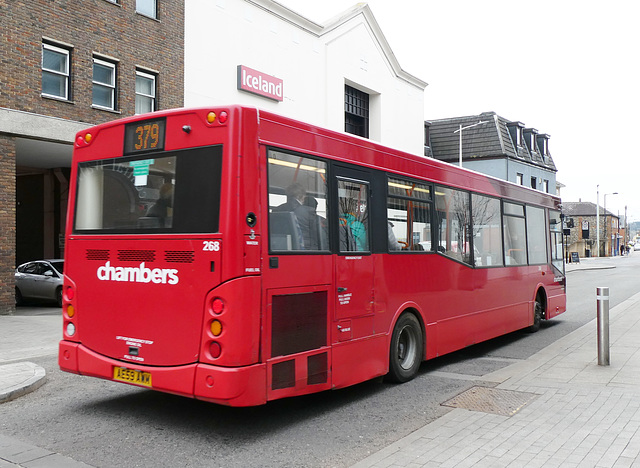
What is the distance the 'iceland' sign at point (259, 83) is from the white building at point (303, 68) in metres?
0.04

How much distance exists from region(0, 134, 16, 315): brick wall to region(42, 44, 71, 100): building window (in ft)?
6.36

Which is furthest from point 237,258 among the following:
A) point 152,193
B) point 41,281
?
point 41,281

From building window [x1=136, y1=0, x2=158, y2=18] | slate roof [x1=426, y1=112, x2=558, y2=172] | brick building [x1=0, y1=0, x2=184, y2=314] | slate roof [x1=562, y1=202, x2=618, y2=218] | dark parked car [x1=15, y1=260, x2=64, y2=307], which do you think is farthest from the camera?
slate roof [x1=562, y1=202, x2=618, y2=218]

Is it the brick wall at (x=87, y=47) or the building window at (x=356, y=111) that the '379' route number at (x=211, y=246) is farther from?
the building window at (x=356, y=111)

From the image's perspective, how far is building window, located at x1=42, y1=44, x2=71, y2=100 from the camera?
644 inches

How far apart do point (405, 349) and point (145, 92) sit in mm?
14785

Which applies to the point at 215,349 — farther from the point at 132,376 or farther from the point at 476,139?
the point at 476,139

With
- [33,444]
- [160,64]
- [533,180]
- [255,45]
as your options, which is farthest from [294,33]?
[533,180]

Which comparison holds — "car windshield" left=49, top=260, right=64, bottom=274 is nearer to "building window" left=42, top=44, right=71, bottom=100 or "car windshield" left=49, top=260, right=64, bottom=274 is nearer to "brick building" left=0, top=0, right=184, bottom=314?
"brick building" left=0, top=0, right=184, bottom=314

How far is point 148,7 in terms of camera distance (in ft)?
63.3

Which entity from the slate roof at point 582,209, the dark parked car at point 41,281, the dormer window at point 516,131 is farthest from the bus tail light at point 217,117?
the slate roof at point 582,209

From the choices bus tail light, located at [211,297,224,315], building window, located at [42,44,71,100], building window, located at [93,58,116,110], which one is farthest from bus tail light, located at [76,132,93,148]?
building window, located at [93,58,116,110]

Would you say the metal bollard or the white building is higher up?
the white building

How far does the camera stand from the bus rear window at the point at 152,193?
5180mm
